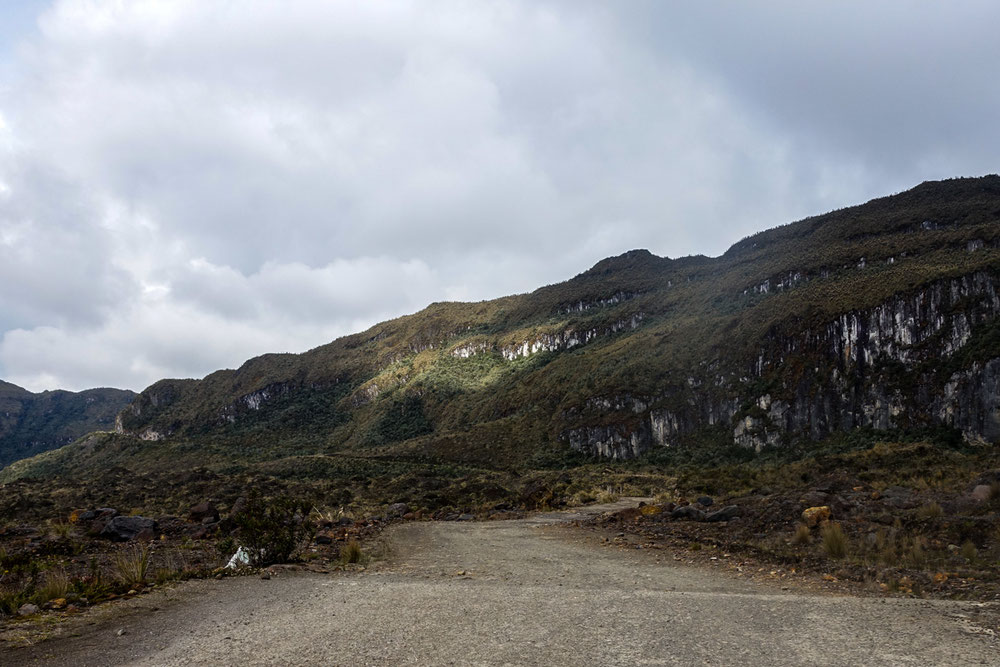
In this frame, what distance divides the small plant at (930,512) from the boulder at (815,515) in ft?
6.32

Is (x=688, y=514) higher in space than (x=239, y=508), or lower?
lower

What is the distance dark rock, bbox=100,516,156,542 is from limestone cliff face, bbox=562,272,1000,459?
6528 cm

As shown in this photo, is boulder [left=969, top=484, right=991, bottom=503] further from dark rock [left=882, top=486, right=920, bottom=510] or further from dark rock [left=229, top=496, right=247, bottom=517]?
dark rock [left=229, top=496, right=247, bottom=517]

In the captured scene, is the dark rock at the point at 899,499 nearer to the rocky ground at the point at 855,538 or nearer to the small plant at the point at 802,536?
the rocky ground at the point at 855,538

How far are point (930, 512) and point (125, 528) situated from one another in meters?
22.8

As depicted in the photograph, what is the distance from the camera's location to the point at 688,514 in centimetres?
1759

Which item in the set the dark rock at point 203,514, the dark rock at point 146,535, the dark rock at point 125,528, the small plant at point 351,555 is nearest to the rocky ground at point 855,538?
the small plant at point 351,555

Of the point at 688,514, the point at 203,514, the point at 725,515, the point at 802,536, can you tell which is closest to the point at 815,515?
the point at 802,536

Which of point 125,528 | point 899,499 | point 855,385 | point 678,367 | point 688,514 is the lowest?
point 688,514

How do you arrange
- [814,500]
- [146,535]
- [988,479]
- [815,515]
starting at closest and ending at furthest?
[815,515], [814,500], [146,535], [988,479]

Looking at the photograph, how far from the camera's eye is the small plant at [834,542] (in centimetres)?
1074

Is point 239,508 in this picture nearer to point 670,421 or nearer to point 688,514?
point 688,514

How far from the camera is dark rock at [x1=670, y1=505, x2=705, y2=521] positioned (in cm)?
1719

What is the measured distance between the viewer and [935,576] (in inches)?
331
